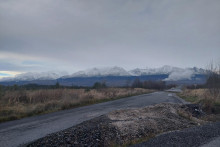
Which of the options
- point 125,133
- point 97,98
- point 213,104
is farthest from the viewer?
point 97,98

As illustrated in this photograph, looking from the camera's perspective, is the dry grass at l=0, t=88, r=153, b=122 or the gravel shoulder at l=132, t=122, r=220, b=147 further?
the dry grass at l=0, t=88, r=153, b=122

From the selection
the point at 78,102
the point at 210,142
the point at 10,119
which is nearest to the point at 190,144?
the point at 210,142

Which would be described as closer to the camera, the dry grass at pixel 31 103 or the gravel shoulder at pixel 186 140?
the gravel shoulder at pixel 186 140

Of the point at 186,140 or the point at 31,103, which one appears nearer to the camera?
the point at 186,140

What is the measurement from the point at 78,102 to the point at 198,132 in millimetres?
13261

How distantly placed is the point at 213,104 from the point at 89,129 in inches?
537

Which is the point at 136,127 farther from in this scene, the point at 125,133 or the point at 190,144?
the point at 190,144

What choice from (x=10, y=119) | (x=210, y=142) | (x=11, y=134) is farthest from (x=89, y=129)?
(x=10, y=119)

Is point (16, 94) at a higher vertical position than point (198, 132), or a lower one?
higher

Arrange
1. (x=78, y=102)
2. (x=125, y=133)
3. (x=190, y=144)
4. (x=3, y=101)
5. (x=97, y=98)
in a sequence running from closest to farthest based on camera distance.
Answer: (x=190, y=144)
(x=125, y=133)
(x=3, y=101)
(x=78, y=102)
(x=97, y=98)

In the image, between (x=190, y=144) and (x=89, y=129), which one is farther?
(x=89, y=129)

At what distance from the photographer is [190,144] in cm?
561

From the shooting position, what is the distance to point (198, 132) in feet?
23.3

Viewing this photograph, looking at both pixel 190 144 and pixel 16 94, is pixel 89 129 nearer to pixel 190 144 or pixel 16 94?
pixel 190 144
